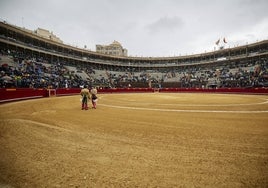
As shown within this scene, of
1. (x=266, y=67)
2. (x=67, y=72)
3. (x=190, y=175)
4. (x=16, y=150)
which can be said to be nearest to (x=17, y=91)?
(x=16, y=150)

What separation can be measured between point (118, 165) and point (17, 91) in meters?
20.2

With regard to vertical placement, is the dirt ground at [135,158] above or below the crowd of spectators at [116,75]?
below

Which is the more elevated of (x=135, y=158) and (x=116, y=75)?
(x=116, y=75)

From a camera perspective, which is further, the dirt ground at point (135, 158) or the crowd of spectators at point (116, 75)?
the crowd of spectators at point (116, 75)

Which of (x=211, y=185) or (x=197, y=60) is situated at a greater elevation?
(x=197, y=60)

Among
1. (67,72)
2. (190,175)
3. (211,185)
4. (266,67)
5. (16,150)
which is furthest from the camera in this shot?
(67,72)

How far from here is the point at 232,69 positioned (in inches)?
1905

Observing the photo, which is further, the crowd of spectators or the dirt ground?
the crowd of spectators

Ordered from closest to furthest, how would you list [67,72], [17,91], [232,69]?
[17,91] → [67,72] → [232,69]

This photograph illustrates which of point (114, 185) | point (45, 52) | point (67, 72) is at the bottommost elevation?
point (114, 185)

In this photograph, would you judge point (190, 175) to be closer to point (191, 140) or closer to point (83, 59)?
point (191, 140)

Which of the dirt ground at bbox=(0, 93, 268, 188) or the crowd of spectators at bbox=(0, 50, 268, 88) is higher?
the crowd of spectators at bbox=(0, 50, 268, 88)

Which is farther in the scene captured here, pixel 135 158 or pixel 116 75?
pixel 116 75

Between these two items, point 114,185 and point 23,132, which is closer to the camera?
point 114,185
